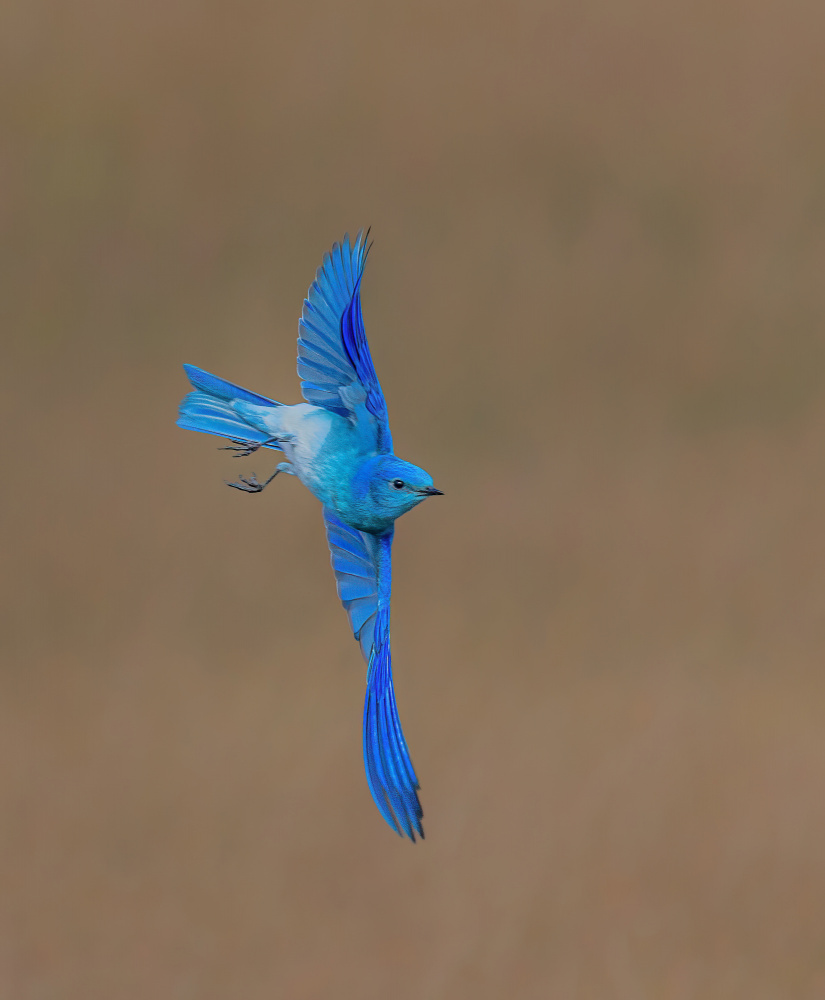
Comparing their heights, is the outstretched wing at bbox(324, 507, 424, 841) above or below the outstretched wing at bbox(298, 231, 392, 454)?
below

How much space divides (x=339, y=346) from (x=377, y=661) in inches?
14.0

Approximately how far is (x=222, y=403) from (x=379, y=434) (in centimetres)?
22

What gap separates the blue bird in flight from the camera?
1118 mm

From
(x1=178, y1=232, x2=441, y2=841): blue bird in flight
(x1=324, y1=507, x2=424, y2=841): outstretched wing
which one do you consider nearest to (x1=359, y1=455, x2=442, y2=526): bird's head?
(x1=178, y1=232, x2=441, y2=841): blue bird in flight

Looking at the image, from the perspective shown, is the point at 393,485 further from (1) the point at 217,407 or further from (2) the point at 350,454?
(1) the point at 217,407

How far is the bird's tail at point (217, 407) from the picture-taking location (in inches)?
51.6

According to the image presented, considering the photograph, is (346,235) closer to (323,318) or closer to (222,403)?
(323,318)

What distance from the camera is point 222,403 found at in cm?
133

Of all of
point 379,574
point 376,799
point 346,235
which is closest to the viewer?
point 376,799

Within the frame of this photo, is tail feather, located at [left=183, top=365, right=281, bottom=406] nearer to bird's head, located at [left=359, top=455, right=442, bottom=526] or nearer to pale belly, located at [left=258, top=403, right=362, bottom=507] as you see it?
pale belly, located at [left=258, top=403, right=362, bottom=507]

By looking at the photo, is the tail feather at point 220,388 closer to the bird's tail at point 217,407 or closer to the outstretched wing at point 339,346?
the bird's tail at point 217,407

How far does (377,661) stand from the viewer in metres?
1.23

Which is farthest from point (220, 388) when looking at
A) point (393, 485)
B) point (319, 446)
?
point (393, 485)

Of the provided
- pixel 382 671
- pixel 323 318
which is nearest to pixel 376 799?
pixel 382 671
